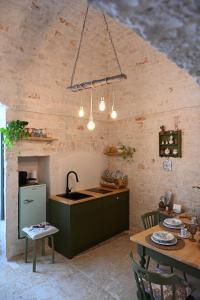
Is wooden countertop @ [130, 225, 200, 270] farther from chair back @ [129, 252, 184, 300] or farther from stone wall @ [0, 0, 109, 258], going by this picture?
stone wall @ [0, 0, 109, 258]

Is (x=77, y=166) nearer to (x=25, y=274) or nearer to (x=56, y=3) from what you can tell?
(x=25, y=274)

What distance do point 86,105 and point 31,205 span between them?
2.24 m

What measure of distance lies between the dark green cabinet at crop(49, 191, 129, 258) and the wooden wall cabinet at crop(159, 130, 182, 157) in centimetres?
125

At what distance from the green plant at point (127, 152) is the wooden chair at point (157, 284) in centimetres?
274

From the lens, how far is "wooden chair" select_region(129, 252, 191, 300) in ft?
5.39

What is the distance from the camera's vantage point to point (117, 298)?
243 cm

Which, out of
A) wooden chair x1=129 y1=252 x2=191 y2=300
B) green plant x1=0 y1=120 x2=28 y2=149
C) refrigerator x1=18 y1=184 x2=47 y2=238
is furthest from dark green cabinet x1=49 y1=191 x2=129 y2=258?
wooden chair x1=129 y1=252 x2=191 y2=300

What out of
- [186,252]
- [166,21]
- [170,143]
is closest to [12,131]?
[170,143]

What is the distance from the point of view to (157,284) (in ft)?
5.70

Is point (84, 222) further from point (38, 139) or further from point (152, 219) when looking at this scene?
point (38, 139)

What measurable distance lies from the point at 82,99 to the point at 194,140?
7.52ft

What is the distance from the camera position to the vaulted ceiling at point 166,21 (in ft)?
1.60

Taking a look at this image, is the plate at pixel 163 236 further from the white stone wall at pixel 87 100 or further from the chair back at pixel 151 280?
the white stone wall at pixel 87 100

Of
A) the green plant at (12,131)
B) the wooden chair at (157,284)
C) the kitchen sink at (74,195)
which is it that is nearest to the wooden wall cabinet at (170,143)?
the kitchen sink at (74,195)
